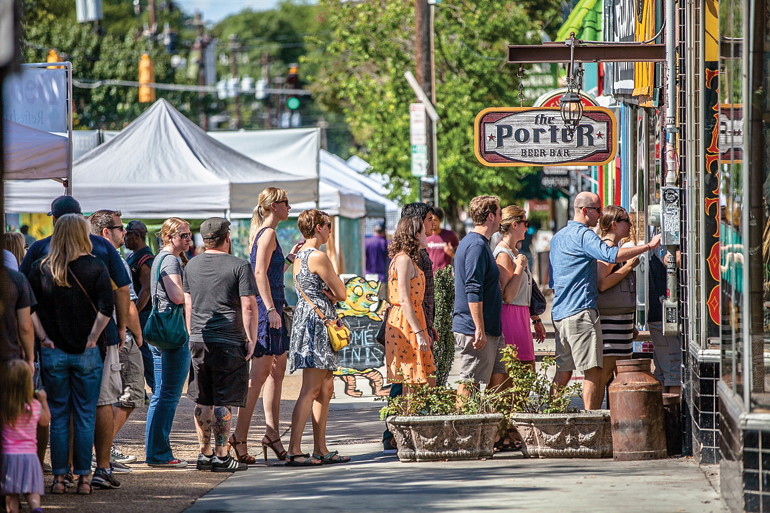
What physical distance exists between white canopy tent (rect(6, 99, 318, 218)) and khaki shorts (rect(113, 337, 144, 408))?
606cm

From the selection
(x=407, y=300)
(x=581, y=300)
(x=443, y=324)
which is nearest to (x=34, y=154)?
(x=407, y=300)

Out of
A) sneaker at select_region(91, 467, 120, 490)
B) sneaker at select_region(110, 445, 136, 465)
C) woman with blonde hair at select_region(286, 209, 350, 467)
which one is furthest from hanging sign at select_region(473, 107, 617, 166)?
sneaker at select_region(91, 467, 120, 490)

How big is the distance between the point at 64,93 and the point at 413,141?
306 inches

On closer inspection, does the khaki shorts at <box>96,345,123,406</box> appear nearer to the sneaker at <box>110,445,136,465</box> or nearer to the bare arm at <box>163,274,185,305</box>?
the bare arm at <box>163,274,185,305</box>

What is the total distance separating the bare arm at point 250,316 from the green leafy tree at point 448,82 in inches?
637

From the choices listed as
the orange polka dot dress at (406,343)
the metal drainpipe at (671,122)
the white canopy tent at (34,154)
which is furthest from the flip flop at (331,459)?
the white canopy tent at (34,154)

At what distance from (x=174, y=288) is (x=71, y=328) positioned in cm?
122

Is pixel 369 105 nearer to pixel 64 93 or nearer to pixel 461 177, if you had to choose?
pixel 461 177

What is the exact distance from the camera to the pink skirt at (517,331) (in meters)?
8.09

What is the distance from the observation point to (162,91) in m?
47.0

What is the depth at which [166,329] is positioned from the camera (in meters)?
7.35

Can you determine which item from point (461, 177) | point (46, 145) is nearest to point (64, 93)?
point (46, 145)

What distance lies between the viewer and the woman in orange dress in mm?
7590

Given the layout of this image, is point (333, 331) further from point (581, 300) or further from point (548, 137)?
point (548, 137)
